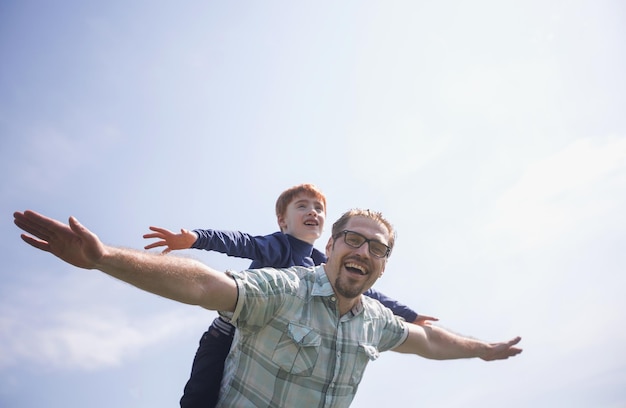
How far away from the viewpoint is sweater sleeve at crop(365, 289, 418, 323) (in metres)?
6.19

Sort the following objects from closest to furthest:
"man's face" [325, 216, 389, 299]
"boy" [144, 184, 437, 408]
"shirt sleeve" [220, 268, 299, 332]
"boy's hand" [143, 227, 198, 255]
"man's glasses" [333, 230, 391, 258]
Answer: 1. "shirt sleeve" [220, 268, 299, 332]
2. "boy" [144, 184, 437, 408]
3. "man's face" [325, 216, 389, 299]
4. "man's glasses" [333, 230, 391, 258]
5. "boy's hand" [143, 227, 198, 255]

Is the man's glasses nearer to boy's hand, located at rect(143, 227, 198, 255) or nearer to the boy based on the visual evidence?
the boy

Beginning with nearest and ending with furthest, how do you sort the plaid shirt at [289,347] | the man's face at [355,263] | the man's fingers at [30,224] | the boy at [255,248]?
the man's fingers at [30,224] → the plaid shirt at [289,347] → the boy at [255,248] → the man's face at [355,263]

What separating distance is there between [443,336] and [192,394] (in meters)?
3.26

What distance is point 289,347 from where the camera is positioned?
3.77 m

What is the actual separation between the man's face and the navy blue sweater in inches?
51.8

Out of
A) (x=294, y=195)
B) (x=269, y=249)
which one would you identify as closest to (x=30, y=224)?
(x=269, y=249)

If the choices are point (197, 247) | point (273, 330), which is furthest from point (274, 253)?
point (273, 330)

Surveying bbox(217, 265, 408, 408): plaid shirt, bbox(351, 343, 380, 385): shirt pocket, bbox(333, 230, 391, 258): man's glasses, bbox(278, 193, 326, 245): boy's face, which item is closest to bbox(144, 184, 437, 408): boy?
bbox(278, 193, 326, 245): boy's face

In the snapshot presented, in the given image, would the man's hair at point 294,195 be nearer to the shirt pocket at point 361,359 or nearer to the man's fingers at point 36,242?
the shirt pocket at point 361,359

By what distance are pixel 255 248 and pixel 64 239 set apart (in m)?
3.34

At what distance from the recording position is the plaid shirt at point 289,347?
3.67 m

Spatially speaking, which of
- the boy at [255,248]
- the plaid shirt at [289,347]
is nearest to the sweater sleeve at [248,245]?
the boy at [255,248]

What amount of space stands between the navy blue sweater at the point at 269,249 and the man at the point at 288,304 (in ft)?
3.81
